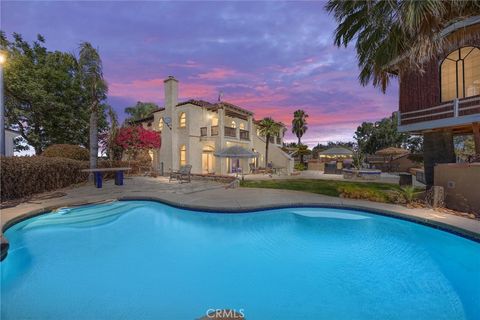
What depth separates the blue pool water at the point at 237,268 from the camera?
370 cm

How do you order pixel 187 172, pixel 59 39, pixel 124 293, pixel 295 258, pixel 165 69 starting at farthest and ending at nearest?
pixel 165 69, pixel 59 39, pixel 187 172, pixel 295 258, pixel 124 293

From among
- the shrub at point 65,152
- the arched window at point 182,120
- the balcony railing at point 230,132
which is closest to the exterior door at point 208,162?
the balcony railing at point 230,132

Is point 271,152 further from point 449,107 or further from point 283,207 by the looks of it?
point 283,207

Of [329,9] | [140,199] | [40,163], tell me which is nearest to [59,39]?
[40,163]

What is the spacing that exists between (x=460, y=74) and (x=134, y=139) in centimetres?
2331

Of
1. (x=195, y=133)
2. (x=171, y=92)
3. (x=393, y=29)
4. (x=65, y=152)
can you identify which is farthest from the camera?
(x=195, y=133)

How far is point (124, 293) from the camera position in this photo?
13.3 ft

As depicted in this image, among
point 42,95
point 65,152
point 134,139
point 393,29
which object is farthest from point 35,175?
point 393,29

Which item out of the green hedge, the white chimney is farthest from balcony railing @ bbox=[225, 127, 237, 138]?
the green hedge

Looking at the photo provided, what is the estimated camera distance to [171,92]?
19.9 metres

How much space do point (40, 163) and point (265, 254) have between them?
37.9 ft

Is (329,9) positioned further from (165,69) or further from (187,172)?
(165,69)

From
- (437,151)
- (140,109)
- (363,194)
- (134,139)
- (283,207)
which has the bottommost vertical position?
(283,207)

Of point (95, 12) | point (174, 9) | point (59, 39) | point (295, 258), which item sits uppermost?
point (59, 39)
